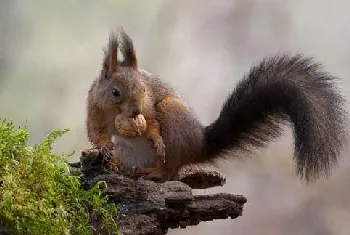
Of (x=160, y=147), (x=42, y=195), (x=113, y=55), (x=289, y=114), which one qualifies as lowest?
(x=42, y=195)

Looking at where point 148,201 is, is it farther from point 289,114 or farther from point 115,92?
point 289,114

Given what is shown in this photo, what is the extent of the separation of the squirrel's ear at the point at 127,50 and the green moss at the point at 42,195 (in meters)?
0.41

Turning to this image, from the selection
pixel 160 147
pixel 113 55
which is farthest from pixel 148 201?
pixel 113 55

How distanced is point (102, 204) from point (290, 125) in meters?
0.57

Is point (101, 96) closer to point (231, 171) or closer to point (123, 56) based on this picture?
point (123, 56)

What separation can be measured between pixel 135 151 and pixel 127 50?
0.80ft

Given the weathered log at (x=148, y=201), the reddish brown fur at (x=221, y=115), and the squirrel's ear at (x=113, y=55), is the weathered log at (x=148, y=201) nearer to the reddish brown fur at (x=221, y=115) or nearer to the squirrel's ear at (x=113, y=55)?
the reddish brown fur at (x=221, y=115)

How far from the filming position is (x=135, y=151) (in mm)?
1502

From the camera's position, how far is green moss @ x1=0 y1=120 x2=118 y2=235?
3.27 feet

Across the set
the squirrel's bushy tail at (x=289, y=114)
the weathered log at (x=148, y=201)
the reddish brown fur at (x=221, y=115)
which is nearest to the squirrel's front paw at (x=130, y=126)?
the reddish brown fur at (x=221, y=115)

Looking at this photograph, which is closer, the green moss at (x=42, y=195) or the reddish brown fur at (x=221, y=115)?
the green moss at (x=42, y=195)

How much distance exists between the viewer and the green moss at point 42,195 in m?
1.00

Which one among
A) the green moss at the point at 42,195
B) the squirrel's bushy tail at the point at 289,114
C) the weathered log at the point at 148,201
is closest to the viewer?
the green moss at the point at 42,195

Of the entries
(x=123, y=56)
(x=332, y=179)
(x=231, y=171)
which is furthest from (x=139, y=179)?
(x=332, y=179)
